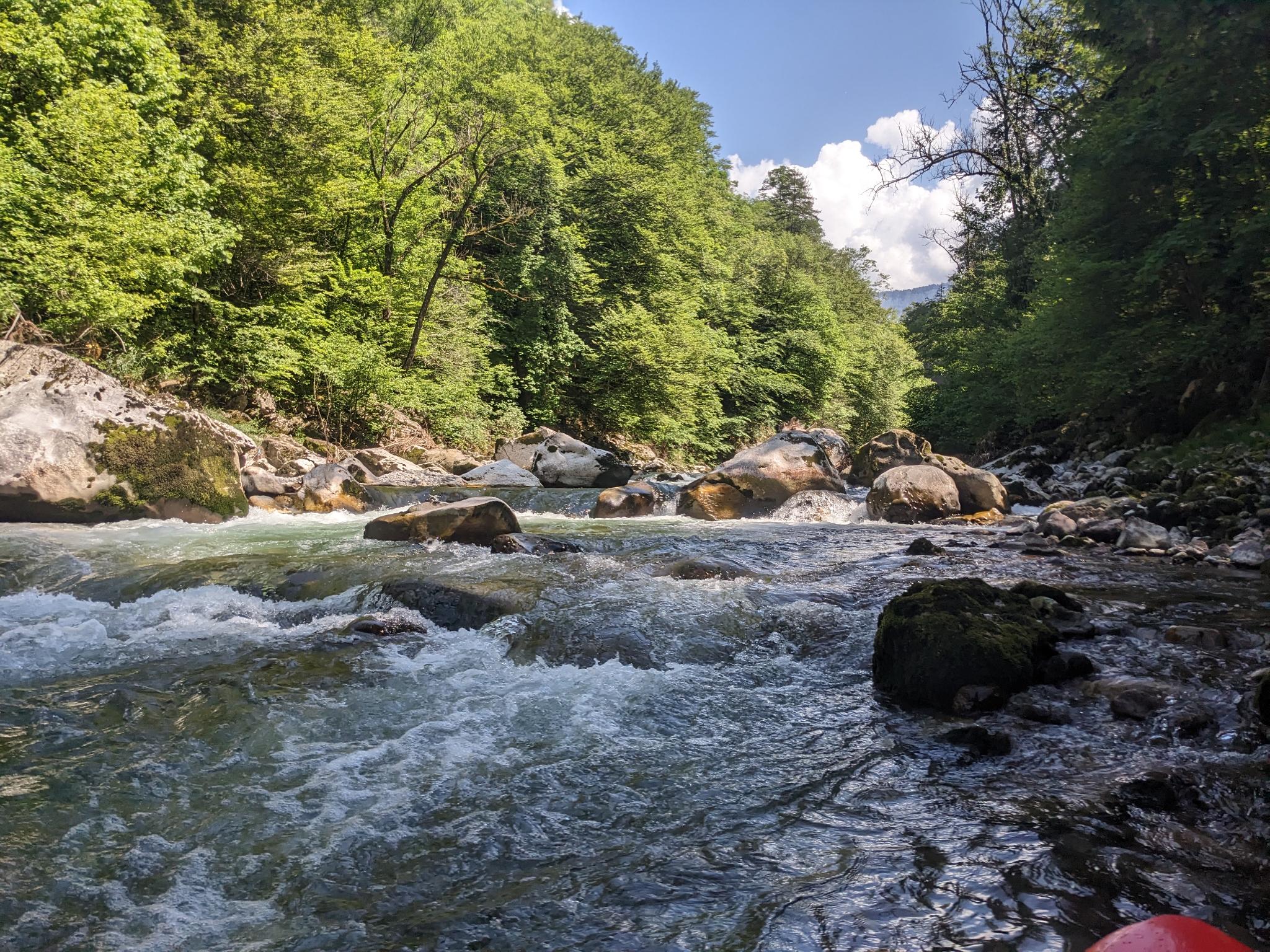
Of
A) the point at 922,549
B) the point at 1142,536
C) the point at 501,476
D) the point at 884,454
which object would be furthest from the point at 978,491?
the point at 501,476

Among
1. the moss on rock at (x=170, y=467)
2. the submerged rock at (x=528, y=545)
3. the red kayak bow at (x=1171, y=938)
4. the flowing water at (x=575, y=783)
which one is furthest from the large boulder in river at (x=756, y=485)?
the red kayak bow at (x=1171, y=938)

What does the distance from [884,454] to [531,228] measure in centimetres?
1382

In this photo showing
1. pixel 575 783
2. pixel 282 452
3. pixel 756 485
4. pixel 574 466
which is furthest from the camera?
pixel 574 466

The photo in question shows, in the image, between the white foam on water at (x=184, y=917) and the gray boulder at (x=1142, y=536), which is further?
the gray boulder at (x=1142, y=536)

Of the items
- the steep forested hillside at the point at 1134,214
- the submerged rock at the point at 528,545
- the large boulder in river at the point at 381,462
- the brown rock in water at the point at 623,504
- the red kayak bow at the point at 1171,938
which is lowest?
the red kayak bow at the point at 1171,938

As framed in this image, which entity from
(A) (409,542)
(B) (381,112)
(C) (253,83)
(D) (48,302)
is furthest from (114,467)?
(B) (381,112)

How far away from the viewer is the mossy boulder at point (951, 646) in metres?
4.02

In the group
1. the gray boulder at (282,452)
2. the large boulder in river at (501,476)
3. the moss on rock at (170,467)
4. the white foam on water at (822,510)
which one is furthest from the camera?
the large boulder in river at (501,476)

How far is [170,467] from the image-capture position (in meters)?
10.6

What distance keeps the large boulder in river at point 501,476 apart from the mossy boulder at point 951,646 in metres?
12.9

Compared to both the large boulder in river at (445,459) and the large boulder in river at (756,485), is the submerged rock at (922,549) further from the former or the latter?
the large boulder in river at (445,459)

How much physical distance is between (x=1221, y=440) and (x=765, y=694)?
37.6 ft

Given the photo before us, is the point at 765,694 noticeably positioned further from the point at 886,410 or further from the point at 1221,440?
the point at 886,410

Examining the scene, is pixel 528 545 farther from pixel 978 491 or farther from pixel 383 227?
pixel 383 227
